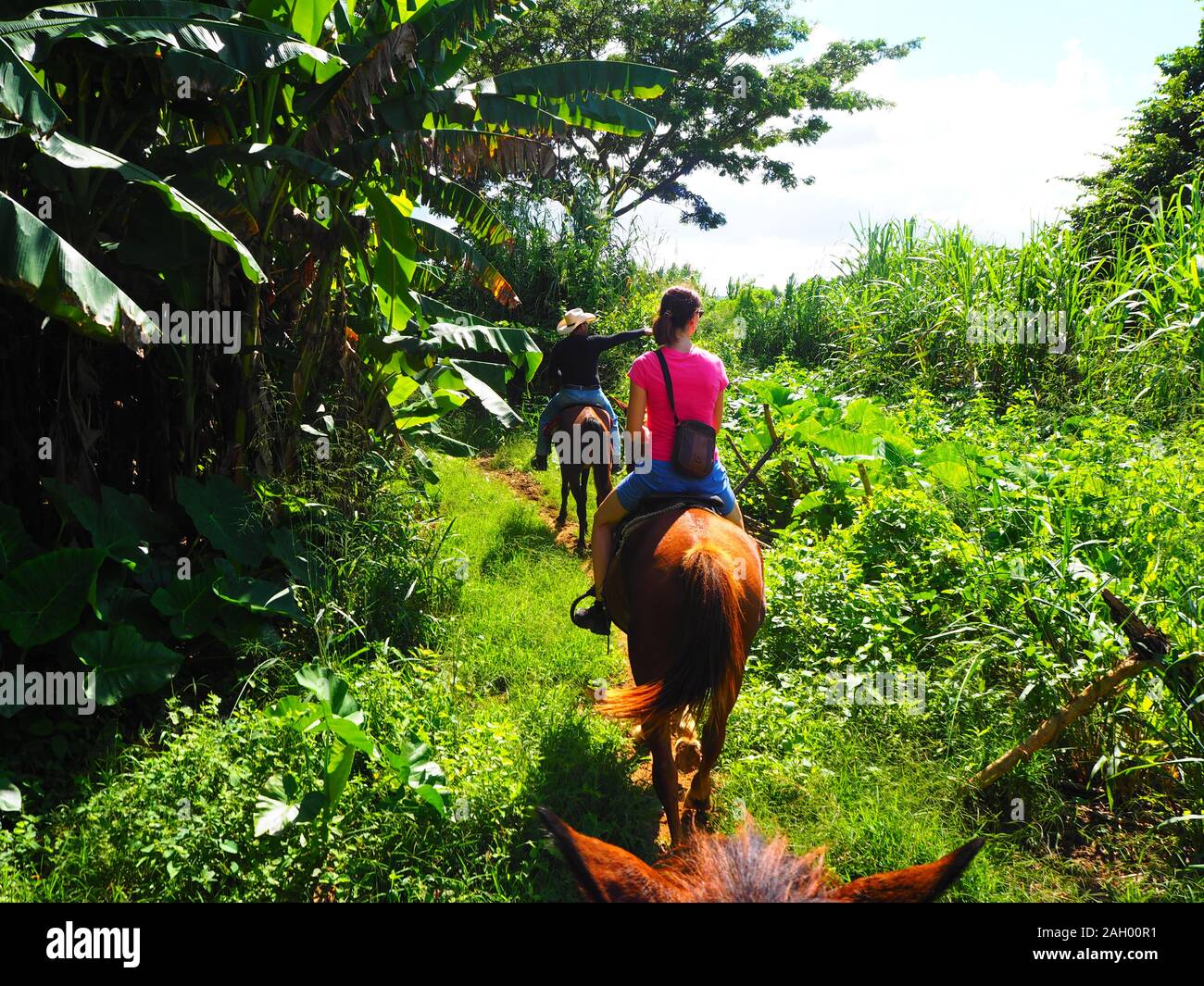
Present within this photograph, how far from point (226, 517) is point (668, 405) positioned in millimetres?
3254

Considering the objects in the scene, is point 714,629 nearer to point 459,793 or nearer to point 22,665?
point 459,793

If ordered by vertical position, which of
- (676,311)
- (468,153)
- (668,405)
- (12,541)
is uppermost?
(468,153)

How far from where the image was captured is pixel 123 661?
493 centimetres

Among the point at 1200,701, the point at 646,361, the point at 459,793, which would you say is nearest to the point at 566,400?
the point at 646,361

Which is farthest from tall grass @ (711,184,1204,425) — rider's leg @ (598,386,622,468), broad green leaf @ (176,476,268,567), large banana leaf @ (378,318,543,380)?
broad green leaf @ (176,476,268,567)

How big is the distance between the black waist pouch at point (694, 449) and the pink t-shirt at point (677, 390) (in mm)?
107

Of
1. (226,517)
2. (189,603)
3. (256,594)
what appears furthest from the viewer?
(226,517)

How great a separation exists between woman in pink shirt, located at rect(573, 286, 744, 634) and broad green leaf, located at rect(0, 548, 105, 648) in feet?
→ 9.92

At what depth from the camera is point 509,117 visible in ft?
23.7

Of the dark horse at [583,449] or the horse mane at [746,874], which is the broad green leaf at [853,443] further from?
the horse mane at [746,874]

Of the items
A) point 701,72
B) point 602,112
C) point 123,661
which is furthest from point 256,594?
point 701,72

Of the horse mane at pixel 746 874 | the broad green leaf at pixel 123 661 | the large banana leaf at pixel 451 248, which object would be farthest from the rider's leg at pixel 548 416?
the horse mane at pixel 746 874

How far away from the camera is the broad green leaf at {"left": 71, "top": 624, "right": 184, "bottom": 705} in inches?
191

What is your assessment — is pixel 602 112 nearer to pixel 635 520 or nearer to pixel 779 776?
pixel 635 520
